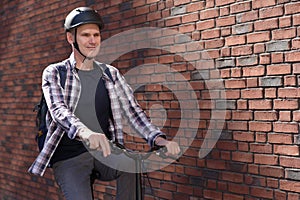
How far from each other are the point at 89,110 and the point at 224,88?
1.10 metres

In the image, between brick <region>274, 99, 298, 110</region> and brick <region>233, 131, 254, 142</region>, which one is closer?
brick <region>274, 99, 298, 110</region>

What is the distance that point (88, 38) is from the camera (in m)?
3.60

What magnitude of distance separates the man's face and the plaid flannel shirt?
15 cm

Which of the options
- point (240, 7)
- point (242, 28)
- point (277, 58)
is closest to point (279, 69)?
point (277, 58)

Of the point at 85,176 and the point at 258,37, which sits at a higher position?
the point at 258,37

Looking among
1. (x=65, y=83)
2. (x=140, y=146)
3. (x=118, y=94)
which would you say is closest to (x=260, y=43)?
(x=118, y=94)

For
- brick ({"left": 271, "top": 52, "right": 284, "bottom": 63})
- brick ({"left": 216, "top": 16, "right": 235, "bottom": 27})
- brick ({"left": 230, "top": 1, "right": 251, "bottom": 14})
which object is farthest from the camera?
brick ({"left": 216, "top": 16, "right": 235, "bottom": 27})

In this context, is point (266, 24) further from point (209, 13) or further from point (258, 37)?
point (209, 13)

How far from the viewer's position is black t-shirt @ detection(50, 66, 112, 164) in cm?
359

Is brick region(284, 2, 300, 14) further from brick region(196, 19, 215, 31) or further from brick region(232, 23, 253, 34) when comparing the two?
brick region(196, 19, 215, 31)

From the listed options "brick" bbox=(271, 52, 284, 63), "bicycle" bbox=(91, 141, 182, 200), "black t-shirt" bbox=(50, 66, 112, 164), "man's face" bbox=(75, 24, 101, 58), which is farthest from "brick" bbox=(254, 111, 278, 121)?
"man's face" bbox=(75, 24, 101, 58)

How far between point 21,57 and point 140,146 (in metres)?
2.79

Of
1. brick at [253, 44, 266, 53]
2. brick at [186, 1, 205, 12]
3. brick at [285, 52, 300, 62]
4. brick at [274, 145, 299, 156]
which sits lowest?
brick at [274, 145, 299, 156]

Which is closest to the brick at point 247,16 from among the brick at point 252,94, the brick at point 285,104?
the brick at point 252,94
